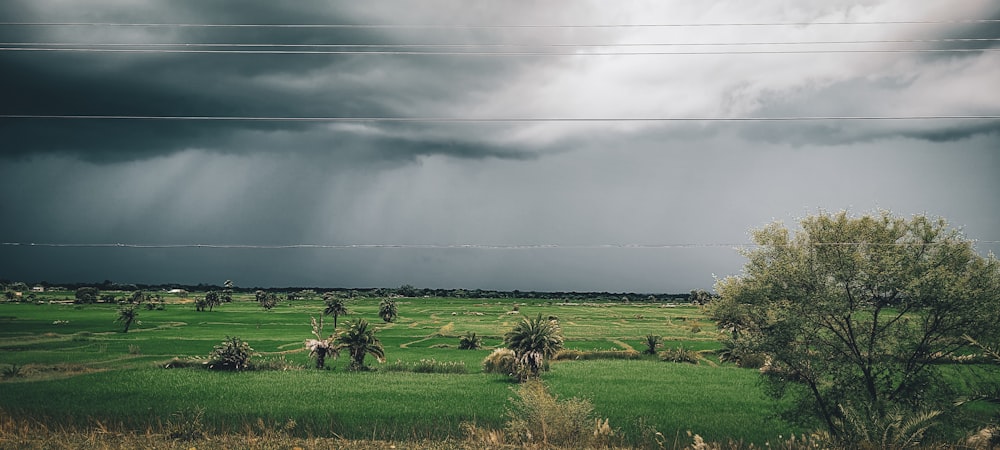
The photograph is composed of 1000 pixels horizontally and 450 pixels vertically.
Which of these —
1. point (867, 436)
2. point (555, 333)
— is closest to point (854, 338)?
point (867, 436)

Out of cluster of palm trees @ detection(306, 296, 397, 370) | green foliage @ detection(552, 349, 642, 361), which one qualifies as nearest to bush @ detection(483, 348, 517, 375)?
cluster of palm trees @ detection(306, 296, 397, 370)

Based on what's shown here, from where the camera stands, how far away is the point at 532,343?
4566 centimetres

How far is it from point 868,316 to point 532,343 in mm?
26392

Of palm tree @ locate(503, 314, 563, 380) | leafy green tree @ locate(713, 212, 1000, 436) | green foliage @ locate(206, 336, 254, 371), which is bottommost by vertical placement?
green foliage @ locate(206, 336, 254, 371)

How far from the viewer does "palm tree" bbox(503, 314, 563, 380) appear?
149ft

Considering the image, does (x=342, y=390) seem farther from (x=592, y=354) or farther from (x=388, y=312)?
(x=388, y=312)

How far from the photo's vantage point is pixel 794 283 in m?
24.0

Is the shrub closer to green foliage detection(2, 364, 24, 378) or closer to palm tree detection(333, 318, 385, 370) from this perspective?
palm tree detection(333, 318, 385, 370)

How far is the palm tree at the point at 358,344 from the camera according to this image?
166ft

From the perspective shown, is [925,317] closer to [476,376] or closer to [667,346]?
[476,376]

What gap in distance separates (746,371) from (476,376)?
26.6 m

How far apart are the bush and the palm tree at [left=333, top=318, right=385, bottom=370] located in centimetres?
1045

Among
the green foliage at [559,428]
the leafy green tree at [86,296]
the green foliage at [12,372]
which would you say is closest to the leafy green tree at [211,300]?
the leafy green tree at [86,296]

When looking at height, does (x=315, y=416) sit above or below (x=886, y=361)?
below
